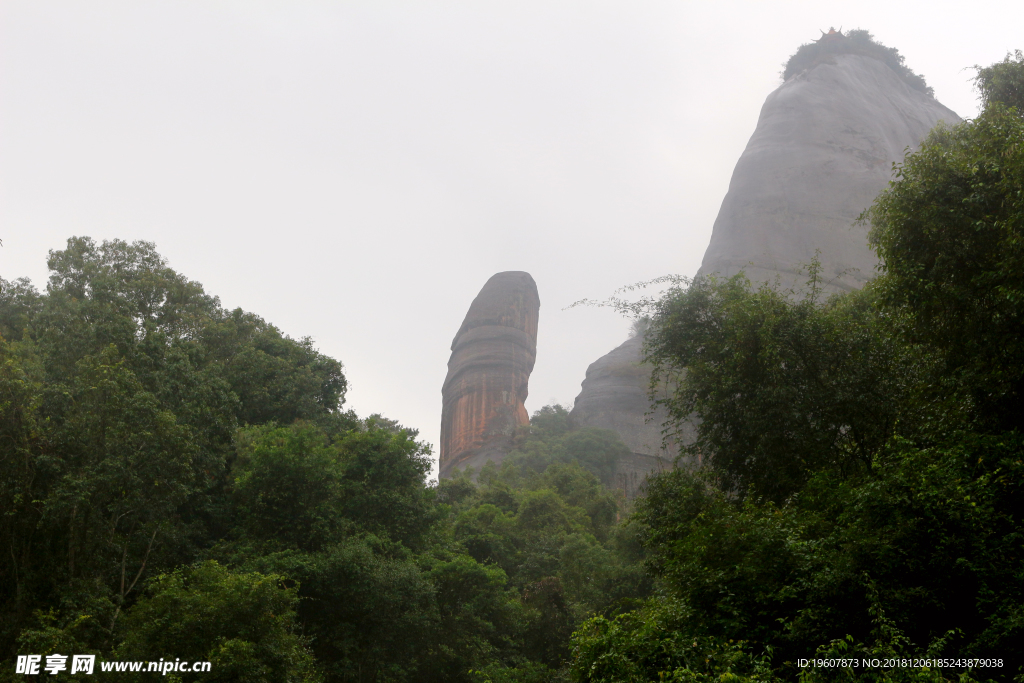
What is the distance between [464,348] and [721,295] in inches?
1191

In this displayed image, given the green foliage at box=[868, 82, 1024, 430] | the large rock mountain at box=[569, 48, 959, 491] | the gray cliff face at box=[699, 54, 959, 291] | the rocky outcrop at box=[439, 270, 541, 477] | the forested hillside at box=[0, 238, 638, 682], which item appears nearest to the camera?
the green foliage at box=[868, 82, 1024, 430]

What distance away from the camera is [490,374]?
41312 millimetres

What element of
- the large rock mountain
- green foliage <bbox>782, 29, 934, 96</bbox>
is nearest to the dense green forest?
the large rock mountain

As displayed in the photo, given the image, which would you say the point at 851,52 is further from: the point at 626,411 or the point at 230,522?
the point at 230,522

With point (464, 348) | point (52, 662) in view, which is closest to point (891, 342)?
point (52, 662)

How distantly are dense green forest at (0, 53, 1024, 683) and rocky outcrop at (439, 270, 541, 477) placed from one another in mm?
18859

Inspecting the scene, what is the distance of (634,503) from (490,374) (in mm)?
29341

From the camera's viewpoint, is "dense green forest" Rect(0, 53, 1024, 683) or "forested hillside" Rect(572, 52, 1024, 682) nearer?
"forested hillside" Rect(572, 52, 1024, 682)

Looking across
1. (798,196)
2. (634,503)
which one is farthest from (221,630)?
(798,196)

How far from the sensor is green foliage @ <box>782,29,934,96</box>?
45688 millimetres

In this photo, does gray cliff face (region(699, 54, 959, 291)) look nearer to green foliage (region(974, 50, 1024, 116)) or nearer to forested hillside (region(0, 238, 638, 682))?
forested hillside (region(0, 238, 638, 682))

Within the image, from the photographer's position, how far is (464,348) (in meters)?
43.0

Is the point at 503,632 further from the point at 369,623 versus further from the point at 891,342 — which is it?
the point at 891,342

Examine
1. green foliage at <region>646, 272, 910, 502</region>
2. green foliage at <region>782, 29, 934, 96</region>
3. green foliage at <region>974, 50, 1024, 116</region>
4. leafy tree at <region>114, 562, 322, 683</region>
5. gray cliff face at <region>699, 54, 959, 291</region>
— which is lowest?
leafy tree at <region>114, 562, 322, 683</region>
